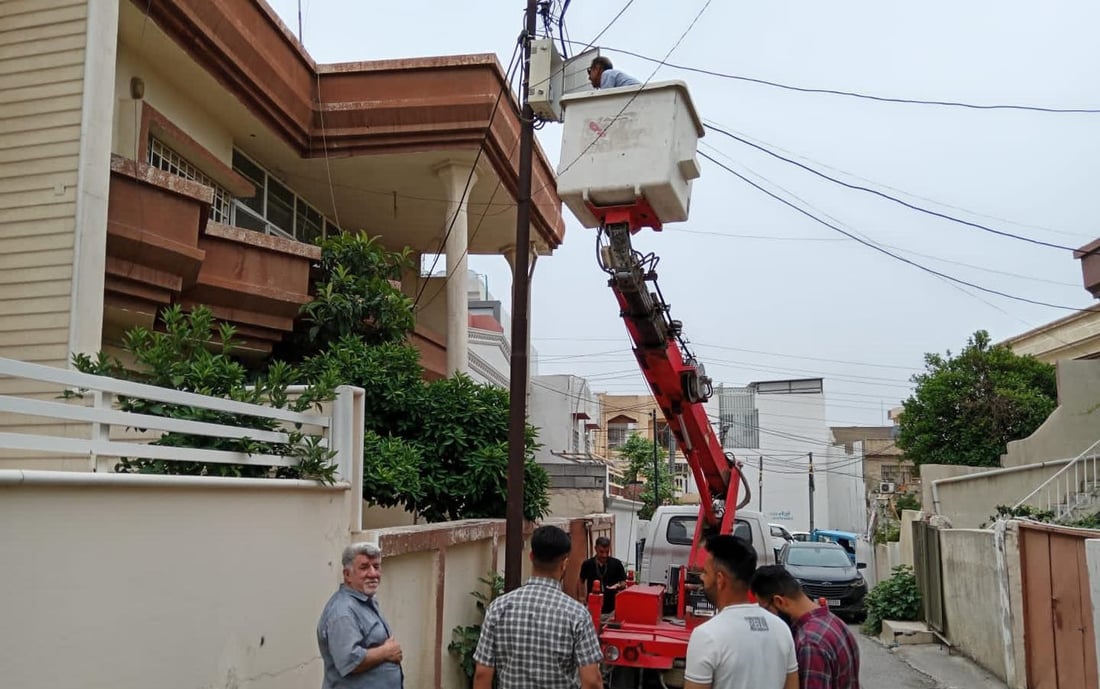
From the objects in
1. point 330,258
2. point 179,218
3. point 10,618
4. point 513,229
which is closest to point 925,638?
point 513,229

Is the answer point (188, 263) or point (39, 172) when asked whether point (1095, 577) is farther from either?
point (39, 172)

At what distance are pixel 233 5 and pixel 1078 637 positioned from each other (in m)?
11.3

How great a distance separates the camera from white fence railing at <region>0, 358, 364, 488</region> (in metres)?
4.11

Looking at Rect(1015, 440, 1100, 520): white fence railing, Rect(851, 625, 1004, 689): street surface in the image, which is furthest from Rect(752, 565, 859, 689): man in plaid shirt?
Rect(1015, 440, 1100, 520): white fence railing

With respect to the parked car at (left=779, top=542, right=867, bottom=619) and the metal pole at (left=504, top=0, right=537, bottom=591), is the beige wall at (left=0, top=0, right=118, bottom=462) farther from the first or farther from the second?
the parked car at (left=779, top=542, right=867, bottom=619)

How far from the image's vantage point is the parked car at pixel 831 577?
64.8 feet

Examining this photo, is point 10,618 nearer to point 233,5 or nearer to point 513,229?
point 233,5

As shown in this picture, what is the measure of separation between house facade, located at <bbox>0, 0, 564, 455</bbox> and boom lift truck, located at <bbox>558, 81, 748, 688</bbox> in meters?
4.15

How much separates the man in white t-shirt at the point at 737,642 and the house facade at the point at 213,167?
6.12 metres

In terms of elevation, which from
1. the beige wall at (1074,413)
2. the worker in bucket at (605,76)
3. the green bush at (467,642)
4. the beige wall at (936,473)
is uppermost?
the worker in bucket at (605,76)

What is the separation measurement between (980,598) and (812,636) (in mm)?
9877

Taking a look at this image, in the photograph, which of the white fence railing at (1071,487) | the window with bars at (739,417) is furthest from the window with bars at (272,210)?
the window with bars at (739,417)

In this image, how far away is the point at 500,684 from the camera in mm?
4223

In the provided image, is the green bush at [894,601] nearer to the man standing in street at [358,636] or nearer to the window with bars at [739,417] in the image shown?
the man standing in street at [358,636]
